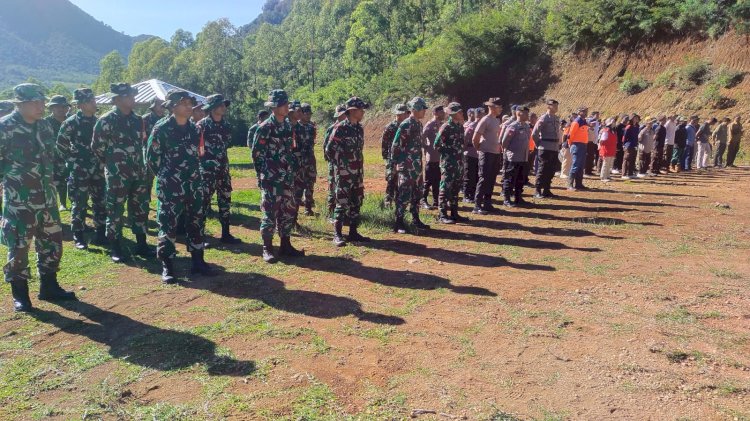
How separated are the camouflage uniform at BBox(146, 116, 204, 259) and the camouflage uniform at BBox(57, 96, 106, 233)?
2.11 meters

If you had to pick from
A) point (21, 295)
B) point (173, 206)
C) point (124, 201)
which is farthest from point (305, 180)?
point (21, 295)

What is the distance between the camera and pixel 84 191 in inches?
285

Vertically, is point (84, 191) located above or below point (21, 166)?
below

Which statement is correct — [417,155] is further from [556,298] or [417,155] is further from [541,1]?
[541,1]

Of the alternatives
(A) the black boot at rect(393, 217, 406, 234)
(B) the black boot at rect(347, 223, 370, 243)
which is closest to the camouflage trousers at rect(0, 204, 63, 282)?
(B) the black boot at rect(347, 223, 370, 243)

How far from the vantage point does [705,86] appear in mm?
20984

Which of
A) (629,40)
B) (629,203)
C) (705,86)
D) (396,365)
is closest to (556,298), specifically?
(396,365)

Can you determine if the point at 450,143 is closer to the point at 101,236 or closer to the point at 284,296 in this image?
the point at 284,296

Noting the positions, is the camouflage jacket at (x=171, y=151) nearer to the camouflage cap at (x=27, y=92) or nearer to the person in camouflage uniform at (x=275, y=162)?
the person in camouflage uniform at (x=275, y=162)

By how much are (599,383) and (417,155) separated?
4.63m

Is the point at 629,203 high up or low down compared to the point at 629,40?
down

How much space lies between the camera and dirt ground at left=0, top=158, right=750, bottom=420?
3.41 meters

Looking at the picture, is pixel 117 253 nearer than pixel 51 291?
No

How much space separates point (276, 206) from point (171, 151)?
4.54 ft
